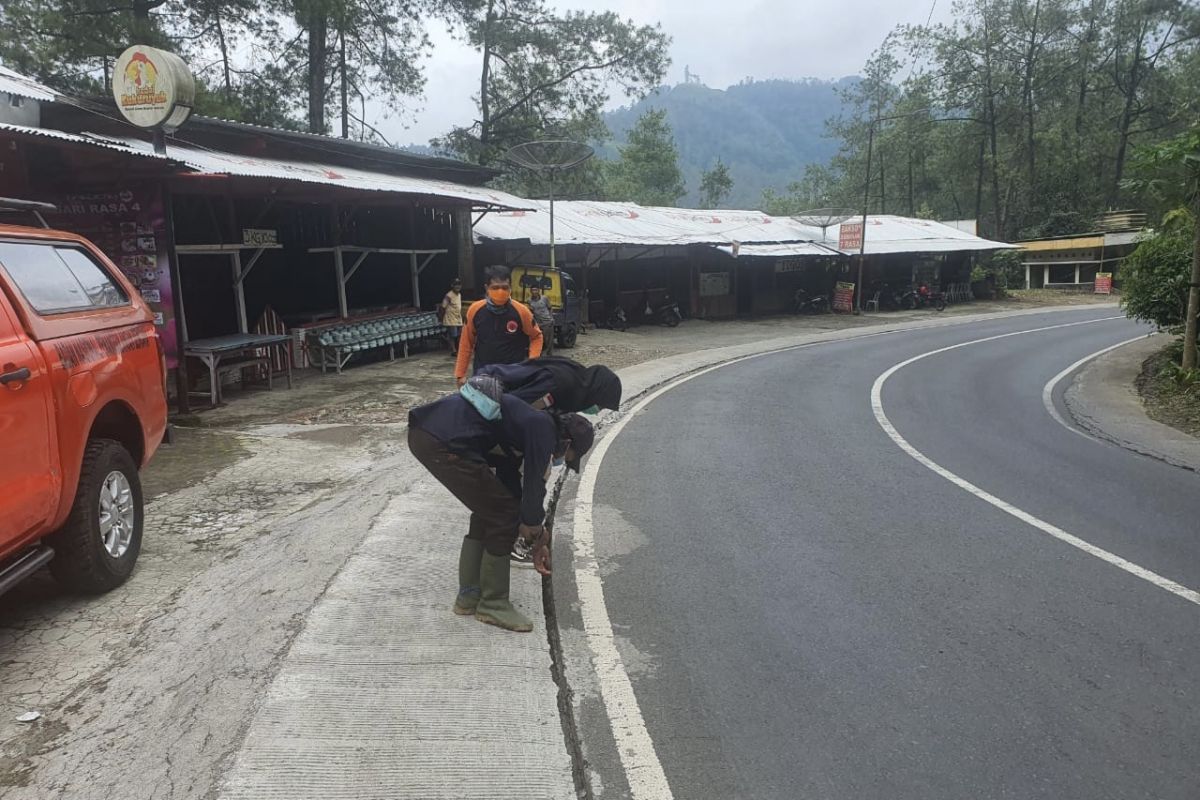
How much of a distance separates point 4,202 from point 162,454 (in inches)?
157

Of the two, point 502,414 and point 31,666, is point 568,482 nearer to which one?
point 502,414

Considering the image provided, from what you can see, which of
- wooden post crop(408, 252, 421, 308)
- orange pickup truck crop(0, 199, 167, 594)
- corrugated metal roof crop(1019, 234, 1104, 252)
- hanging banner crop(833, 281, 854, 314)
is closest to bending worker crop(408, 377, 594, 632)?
orange pickup truck crop(0, 199, 167, 594)

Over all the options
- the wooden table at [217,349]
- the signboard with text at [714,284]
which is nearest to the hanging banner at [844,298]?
the signboard with text at [714,284]

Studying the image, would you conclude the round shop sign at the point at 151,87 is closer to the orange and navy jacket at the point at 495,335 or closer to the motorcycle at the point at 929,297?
the orange and navy jacket at the point at 495,335

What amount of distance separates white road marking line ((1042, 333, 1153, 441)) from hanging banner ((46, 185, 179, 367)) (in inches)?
442

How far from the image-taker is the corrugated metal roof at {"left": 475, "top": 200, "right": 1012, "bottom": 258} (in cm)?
2219

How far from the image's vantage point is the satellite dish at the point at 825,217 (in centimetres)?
3132

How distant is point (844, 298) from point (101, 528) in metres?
30.3

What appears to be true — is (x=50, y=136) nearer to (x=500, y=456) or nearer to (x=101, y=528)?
(x=101, y=528)

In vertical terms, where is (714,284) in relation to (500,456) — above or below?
above

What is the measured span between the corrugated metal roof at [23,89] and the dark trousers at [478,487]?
9.92 metres

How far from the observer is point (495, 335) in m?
6.95

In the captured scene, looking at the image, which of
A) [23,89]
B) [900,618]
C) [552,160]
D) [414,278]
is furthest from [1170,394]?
[23,89]

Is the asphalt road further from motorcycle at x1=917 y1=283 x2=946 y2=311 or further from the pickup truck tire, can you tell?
motorcycle at x1=917 y1=283 x2=946 y2=311
